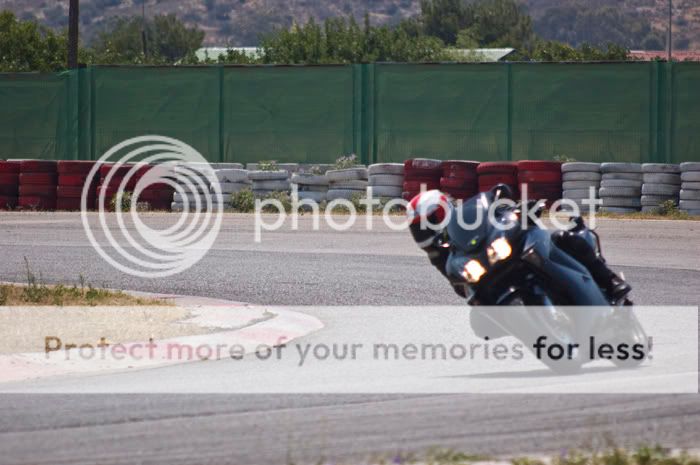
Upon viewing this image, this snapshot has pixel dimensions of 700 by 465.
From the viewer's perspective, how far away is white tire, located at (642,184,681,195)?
23453 mm

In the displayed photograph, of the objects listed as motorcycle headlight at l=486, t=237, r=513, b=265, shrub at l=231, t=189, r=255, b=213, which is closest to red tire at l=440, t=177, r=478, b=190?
shrub at l=231, t=189, r=255, b=213

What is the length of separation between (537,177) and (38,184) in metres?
10.2

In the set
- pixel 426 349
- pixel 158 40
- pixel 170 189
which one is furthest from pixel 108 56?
pixel 426 349

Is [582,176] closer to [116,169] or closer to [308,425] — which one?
[116,169]

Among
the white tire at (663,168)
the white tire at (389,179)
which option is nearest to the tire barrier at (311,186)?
the white tire at (389,179)

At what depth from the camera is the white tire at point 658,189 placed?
23453mm

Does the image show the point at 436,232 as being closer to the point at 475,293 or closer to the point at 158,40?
the point at 475,293

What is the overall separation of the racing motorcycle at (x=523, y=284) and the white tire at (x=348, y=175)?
16.9 meters

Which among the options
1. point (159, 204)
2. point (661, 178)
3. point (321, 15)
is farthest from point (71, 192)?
point (321, 15)

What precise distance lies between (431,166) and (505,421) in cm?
1758

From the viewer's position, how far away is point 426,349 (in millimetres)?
9727

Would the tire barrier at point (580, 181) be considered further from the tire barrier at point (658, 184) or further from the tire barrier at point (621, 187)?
the tire barrier at point (658, 184)

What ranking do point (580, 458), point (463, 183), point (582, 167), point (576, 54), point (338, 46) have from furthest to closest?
point (576, 54)
point (338, 46)
point (463, 183)
point (582, 167)
point (580, 458)

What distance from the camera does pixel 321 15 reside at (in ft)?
562
